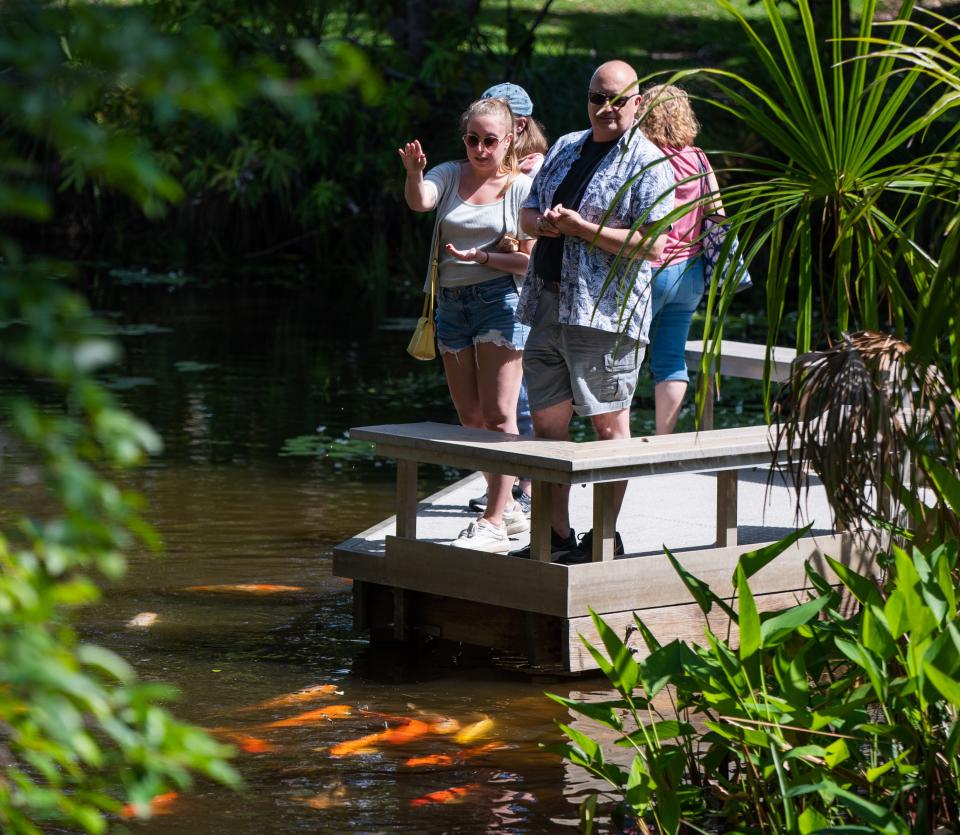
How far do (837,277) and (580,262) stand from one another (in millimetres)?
1334

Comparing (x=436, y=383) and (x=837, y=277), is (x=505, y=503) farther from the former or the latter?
(x=436, y=383)

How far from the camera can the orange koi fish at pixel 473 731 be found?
468 centimetres

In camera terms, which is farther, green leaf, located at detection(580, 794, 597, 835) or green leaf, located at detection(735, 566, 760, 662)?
green leaf, located at detection(580, 794, 597, 835)

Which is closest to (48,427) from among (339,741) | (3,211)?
(3,211)

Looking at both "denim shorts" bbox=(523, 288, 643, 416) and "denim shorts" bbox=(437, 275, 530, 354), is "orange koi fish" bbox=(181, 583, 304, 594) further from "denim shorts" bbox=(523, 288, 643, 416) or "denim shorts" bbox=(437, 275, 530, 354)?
"denim shorts" bbox=(523, 288, 643, 416)

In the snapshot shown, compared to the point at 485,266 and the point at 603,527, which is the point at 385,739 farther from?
the point at 485,266

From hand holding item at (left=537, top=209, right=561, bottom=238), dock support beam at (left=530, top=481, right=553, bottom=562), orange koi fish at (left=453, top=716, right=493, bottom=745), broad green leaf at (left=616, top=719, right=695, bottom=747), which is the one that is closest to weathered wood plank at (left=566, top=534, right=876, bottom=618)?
dock support beam at (left=530, top=481, right=553, bottom=562)

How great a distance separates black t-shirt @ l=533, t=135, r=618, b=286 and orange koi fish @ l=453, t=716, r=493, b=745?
4.76 ft

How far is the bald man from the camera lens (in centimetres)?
501

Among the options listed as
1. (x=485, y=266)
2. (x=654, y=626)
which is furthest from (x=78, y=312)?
(x=485, y=266)

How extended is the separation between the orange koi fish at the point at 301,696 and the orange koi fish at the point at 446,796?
847 millimetres

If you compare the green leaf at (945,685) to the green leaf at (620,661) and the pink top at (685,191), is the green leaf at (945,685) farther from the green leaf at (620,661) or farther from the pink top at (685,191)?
the pink top at (685,191)

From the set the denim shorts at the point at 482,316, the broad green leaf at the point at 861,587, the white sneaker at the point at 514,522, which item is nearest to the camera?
the broad green leaf at the point at 861,587

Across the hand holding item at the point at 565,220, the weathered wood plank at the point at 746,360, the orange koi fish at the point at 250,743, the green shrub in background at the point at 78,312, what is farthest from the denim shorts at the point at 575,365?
the green shrub in background at the point at 78,312
